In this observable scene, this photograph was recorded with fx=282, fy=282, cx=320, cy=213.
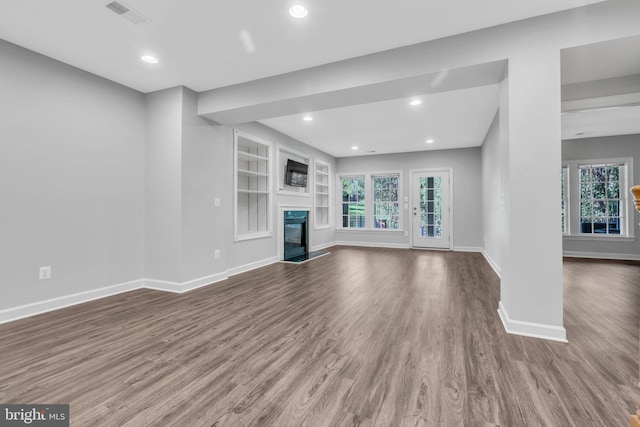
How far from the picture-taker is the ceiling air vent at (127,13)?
7.03 ft

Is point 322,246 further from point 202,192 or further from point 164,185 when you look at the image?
point 164,185

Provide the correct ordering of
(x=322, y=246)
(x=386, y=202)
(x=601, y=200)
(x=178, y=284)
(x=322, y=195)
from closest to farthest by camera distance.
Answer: (x=178, y=284) → (x=601, y=200) → (x=322, y=246) → (x=322, y=195) → (x=386, y=202)

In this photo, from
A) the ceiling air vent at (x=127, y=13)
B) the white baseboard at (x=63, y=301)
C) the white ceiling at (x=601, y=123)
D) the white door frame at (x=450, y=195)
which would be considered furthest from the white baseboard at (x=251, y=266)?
the white ceiling at (x=601, y=123)

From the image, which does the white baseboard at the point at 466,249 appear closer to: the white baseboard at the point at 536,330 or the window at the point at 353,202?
the window at the point at 353,202

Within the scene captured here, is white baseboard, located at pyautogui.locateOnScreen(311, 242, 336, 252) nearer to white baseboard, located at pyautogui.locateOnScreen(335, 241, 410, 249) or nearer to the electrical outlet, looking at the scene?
white baseboard, located at pyautogui.locateOnScreen(335, 241, 410, 249)

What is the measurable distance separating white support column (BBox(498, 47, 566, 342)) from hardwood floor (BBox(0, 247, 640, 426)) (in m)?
0.23

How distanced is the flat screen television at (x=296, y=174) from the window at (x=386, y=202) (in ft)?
7.77

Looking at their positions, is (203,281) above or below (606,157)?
below

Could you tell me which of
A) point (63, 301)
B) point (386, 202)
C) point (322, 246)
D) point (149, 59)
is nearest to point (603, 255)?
point (386, 202)

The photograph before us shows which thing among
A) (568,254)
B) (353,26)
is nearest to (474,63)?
(353,26)

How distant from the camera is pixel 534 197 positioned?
88.4 inches

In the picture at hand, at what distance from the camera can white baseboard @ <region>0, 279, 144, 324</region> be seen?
102 inches

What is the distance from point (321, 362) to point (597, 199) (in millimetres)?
7136

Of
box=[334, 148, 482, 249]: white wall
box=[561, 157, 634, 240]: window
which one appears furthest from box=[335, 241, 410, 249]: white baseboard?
box=[561, 157, 634, 240]: window
